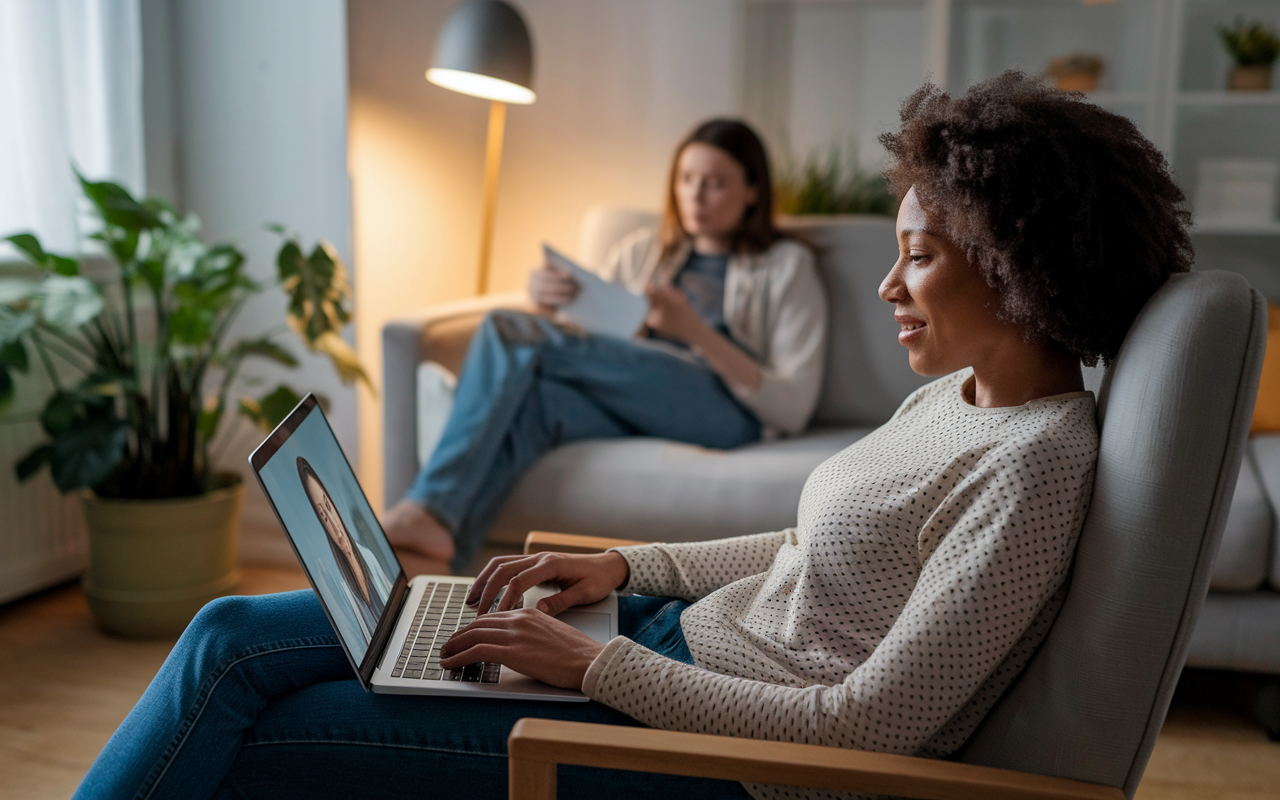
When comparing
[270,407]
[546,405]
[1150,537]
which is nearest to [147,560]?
[270,407]

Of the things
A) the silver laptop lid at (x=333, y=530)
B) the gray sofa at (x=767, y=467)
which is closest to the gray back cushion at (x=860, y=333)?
the gray sofa at (x=767, y=467)

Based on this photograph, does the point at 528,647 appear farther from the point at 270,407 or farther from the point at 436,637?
the point at 270,407

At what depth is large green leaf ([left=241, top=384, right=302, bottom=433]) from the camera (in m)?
2.23

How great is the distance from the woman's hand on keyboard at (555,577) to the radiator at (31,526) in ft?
5.35

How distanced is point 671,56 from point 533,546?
7.39 ft

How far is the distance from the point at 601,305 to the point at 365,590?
1.22 meters

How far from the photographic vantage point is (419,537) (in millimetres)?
1917

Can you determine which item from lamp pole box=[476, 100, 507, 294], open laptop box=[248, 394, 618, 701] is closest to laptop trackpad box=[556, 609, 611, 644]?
open laptop box=[248, 394, 618, 701]

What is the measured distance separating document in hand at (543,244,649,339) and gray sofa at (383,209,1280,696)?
25 centimetres

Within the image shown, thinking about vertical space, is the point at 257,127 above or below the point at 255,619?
above

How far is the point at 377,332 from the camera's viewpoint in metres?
2.90

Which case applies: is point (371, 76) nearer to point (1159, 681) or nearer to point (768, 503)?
point (768, 503)

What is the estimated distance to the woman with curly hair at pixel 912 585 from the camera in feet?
2.71

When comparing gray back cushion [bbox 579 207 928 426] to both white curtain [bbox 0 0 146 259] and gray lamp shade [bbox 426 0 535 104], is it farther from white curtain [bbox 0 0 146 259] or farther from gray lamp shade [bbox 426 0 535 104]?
white curtain [bbox 0 0 146 259]
